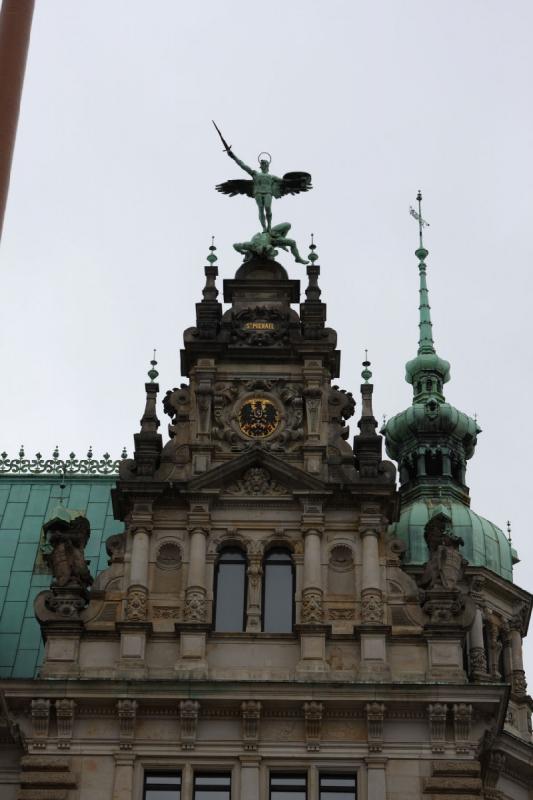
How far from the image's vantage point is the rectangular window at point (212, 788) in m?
29.0

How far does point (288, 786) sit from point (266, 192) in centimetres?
1263

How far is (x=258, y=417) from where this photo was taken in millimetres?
32875

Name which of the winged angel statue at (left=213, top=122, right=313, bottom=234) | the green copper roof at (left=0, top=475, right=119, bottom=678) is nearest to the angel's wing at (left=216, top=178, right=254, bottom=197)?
the winged angel statue at (left=213, top=122, right=313, bottom=234)

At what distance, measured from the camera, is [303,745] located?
29312 mm

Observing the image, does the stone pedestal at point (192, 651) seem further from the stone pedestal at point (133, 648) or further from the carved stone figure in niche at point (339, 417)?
the carved stone figure in niche at point (339, 417)

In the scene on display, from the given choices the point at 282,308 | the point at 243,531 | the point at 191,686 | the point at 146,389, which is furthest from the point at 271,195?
the point at 191,686

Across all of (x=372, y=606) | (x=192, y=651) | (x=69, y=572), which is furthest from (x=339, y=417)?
(x=69, y=572)

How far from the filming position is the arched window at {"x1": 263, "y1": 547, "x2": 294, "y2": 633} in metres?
30.6

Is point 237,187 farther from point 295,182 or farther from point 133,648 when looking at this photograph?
point 133,648

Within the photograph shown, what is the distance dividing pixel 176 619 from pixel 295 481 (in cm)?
323

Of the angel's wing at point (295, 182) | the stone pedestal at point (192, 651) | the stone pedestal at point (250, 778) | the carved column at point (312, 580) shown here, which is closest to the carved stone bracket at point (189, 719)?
the stone pedestal at point (192, 651)

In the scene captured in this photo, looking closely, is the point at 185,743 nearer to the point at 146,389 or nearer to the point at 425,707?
the point at 425,707

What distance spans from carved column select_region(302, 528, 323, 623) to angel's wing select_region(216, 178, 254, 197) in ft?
28.2

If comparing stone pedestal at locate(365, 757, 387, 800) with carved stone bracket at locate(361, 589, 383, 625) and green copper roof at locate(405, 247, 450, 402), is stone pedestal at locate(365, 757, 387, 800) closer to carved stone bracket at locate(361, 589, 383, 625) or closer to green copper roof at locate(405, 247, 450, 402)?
carved stone bracket at locate(361, 589, 383, 625)
